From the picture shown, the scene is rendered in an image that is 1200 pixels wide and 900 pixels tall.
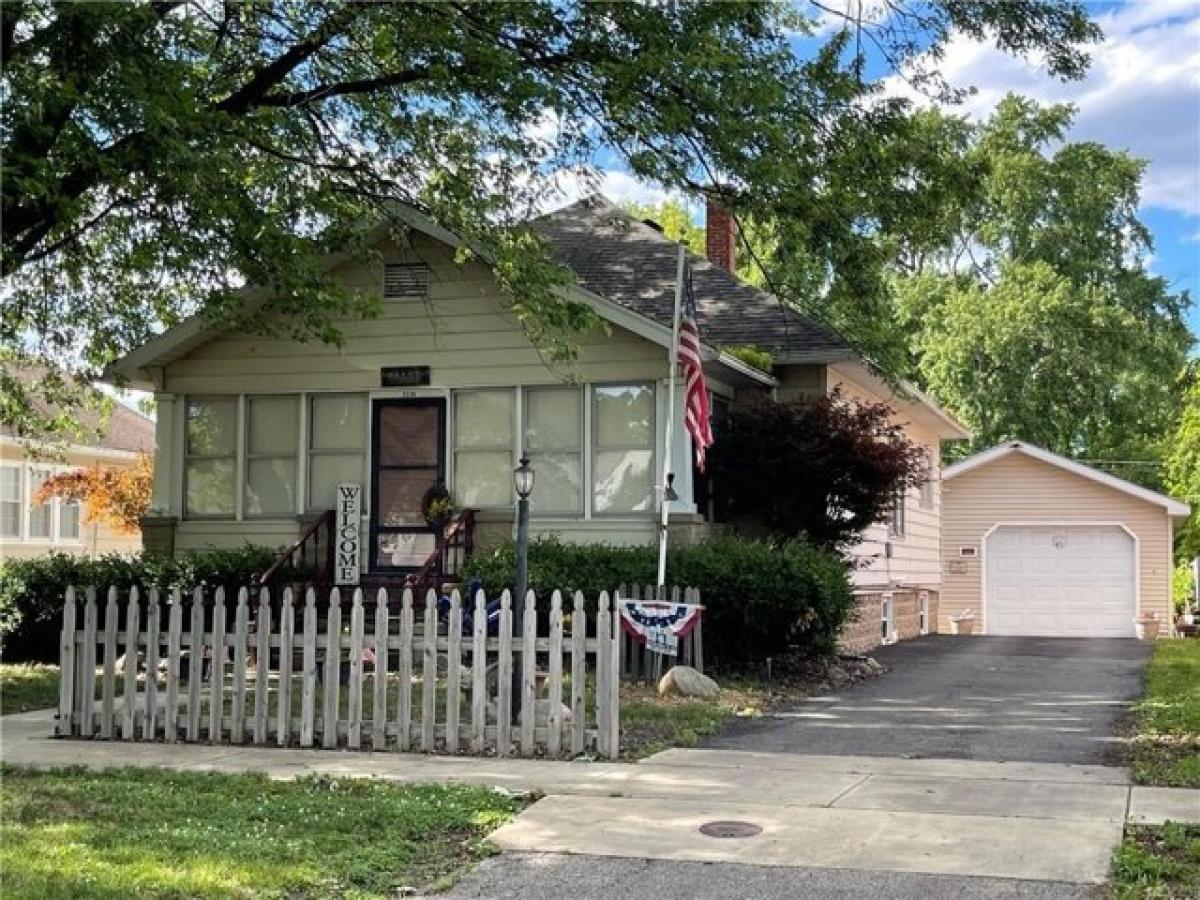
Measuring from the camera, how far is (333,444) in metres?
16.6

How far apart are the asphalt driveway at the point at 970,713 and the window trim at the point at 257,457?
302 inches

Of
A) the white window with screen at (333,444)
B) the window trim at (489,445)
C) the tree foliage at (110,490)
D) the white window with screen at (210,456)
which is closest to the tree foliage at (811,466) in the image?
the window trim at (489,445)

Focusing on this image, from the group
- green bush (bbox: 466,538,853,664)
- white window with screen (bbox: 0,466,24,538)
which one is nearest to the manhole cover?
green bush (bbox: 466,538,853,664)

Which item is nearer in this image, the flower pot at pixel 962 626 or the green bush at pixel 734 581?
the green bush at pixel 734 581

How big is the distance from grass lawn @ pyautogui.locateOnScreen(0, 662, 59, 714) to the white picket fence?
86.0 inches

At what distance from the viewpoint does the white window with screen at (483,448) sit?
15969mm

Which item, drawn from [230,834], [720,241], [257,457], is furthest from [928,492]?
[230,834]

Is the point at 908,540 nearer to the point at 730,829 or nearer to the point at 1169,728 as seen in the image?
the point at 1169,728

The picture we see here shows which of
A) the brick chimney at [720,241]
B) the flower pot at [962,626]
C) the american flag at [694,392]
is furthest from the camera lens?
the flower pot at [962,626]

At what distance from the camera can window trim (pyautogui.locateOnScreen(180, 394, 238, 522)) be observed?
55.4 ft

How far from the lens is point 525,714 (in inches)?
353

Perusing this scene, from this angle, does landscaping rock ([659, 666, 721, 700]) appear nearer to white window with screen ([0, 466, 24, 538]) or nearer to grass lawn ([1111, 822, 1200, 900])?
grass lawn ([1111, 822, 1200, 900])

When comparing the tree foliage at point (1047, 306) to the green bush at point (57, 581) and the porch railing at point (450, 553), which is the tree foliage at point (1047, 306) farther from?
the green bush at point (57, 581)

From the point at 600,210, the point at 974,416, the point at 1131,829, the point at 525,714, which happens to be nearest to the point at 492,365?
the point at 600,210
